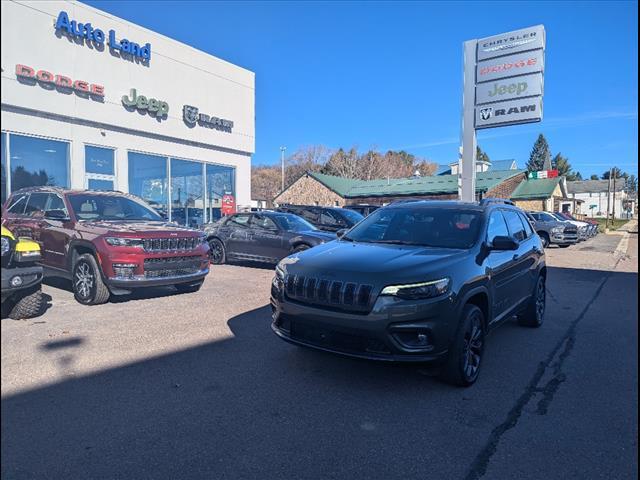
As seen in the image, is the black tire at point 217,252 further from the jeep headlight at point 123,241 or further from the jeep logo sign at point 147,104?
the jeep logo sign at point 147,104

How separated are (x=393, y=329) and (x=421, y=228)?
1.79 metres

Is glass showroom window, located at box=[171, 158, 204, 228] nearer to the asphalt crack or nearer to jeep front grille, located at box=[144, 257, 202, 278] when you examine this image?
jeep front grille, located at box=[144, 257, 202, 278]

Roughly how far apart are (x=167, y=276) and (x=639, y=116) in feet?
22.0

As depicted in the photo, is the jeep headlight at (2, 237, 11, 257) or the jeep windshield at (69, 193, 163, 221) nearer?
the jeep headlight at (2, 237, 11, 257)

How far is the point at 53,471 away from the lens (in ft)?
8.96

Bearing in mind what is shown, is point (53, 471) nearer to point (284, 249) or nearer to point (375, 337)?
point (375, 337)

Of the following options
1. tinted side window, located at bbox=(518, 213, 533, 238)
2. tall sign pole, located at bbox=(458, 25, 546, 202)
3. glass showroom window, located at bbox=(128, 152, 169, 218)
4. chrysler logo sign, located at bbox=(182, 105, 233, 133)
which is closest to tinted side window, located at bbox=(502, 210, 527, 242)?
tinted side window, located at bbox=(518, 213, 533, 238)

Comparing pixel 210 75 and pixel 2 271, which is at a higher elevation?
pixel 210 75

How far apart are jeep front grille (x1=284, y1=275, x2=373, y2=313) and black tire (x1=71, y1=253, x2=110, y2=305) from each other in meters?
3.70

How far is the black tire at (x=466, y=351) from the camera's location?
4031 millimetres

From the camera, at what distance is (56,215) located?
6012 mm

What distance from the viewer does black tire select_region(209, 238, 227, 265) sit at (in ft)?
40.1

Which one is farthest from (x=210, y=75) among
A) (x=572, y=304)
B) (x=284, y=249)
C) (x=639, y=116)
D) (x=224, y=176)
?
(x=639, y=116)

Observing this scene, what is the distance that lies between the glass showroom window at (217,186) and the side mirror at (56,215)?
12.6 m
